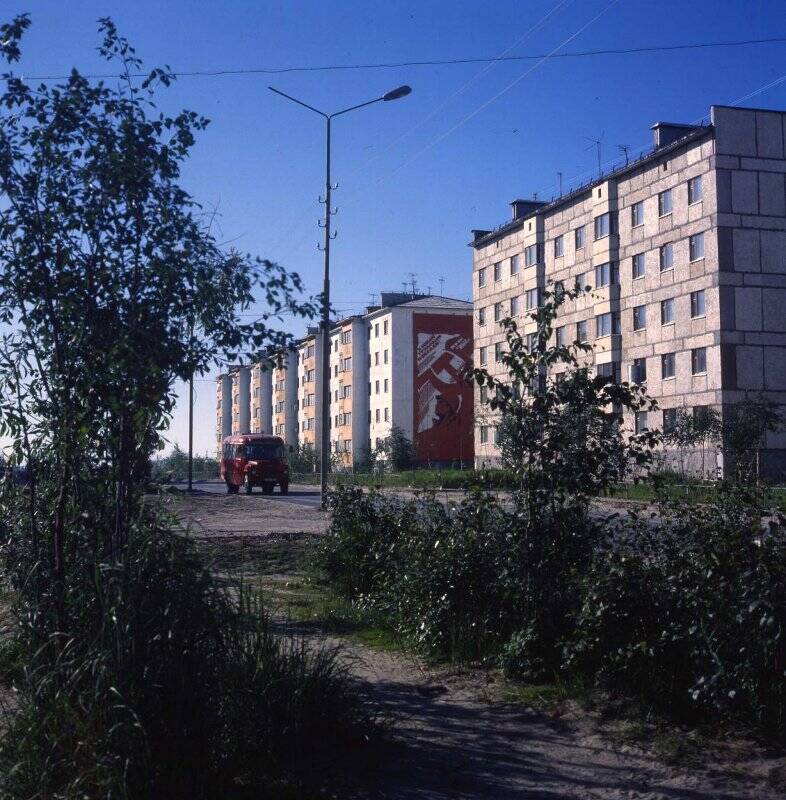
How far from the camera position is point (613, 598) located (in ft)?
20.2

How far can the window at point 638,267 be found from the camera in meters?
51.8

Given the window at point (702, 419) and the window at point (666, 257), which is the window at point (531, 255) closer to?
the window at point (666, 257)

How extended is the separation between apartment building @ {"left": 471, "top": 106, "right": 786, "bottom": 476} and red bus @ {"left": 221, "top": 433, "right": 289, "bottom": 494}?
995 cm

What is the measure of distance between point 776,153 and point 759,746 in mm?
46651

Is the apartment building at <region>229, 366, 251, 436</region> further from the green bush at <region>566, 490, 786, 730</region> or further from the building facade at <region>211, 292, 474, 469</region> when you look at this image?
the green bush at <region>566, 490, 786, 730</region>

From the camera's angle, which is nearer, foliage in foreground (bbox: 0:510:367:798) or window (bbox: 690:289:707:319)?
foliage in foreground (bbox: 0:510:367:798)

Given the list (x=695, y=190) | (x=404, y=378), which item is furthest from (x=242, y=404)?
(x=695, y=190)

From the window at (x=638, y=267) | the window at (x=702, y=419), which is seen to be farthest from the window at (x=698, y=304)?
the window at (x=702, y=419)

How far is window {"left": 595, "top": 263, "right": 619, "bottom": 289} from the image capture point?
53.8m

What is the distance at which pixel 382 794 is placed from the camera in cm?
495

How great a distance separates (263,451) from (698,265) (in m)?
21.9

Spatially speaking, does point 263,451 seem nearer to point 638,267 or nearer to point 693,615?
point 638,267

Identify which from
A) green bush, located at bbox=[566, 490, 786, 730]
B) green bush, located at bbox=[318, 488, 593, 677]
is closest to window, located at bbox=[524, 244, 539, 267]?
green bush, located at bbox=[318, 488, 593, 677]

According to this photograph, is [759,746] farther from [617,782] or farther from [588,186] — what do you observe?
[588,186]
